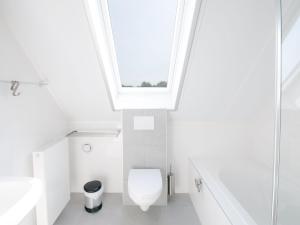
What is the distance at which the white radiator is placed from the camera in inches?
61.6

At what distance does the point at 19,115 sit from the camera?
55.9 inches

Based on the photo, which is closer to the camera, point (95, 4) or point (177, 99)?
point (95, 4)

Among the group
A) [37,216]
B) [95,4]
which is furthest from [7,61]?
[37,216]

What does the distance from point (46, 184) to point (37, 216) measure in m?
0.28

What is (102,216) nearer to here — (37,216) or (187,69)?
(37,216)

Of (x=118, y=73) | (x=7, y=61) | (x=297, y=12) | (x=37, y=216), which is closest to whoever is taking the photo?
(x=297, y=12)

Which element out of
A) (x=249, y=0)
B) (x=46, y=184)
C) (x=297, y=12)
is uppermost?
(x=249, y=0)

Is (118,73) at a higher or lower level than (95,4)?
lower

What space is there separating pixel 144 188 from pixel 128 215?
21.9 inches

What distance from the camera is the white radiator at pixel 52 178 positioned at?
5.14 ft

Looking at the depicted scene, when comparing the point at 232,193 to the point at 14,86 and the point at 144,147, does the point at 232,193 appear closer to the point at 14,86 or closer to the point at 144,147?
the point at 144,147

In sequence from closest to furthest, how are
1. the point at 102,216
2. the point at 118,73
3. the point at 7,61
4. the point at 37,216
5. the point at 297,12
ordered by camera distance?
the point at 297,12 → the point at 7,61 → the point at 37,216 → the point at 102,216 → the point at 118,73

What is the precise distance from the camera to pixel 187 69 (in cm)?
166

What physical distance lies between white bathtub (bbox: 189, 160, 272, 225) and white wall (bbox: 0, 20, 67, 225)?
152cm
